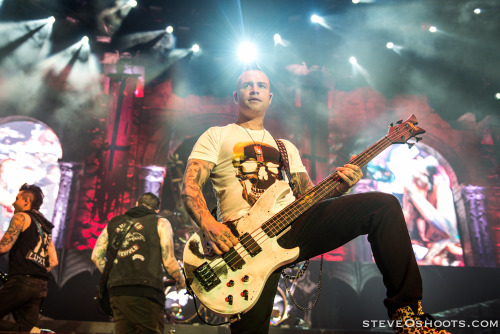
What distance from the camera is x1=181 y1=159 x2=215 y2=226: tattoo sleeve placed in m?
2.30

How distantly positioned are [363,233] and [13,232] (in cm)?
428

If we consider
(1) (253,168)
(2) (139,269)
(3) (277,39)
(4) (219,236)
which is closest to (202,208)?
(4) (219,236)

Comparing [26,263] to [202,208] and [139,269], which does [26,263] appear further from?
[202,208]

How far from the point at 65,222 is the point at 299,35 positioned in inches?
395

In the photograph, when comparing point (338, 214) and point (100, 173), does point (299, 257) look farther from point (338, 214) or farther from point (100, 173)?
point (100, 173)

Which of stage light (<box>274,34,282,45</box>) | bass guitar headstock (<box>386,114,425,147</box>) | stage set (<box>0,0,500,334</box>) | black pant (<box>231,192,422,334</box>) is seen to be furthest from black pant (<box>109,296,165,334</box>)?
stage light (<box>274,34,282,45</box>)

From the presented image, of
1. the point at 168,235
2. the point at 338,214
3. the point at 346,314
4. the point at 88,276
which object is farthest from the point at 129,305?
the point at 346,314

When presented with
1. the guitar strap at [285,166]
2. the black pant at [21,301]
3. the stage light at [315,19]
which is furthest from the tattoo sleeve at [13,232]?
the stage light at [315,19]

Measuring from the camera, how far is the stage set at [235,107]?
10.6 meters

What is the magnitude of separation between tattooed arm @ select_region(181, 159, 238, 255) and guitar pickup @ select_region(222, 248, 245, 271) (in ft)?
0.20

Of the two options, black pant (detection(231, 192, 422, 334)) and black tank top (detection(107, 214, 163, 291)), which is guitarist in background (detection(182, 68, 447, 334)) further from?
black tank top (detection(107, 214, 163, 291))

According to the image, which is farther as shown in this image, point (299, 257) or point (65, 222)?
point (65, 222)

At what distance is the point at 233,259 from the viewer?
84.1 inches

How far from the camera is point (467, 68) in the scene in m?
12.3
